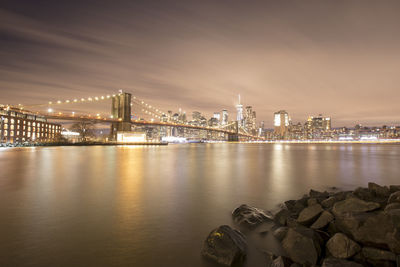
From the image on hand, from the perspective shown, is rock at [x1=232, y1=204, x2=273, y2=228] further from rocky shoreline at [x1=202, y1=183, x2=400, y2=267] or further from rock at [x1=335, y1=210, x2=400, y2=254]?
rock at [x1=335, y1=210, x2=400, y2=254]

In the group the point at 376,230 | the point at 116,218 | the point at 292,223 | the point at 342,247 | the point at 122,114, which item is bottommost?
the point at 116,218

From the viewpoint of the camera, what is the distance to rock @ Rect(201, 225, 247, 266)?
384cm

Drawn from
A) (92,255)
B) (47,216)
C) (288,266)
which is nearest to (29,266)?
(92,255)

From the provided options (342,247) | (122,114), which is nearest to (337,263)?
(342,247)

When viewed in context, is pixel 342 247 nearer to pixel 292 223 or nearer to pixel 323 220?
pixel 323 220

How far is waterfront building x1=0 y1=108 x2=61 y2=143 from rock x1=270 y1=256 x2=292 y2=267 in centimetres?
8634

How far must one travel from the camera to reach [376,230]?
3.63m

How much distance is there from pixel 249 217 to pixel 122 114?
6539cm

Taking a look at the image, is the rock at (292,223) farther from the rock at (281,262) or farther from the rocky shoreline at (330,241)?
the rock at (281,262)

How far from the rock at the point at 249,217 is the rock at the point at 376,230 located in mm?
→ 2062

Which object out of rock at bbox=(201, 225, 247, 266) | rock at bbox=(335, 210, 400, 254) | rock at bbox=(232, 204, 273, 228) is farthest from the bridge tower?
rock at bbox=(335, 210, 400, 254)

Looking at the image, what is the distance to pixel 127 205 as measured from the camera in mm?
7223

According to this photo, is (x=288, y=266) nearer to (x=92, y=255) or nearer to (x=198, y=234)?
(x=198, y=234)

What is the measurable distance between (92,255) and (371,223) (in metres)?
4.80
